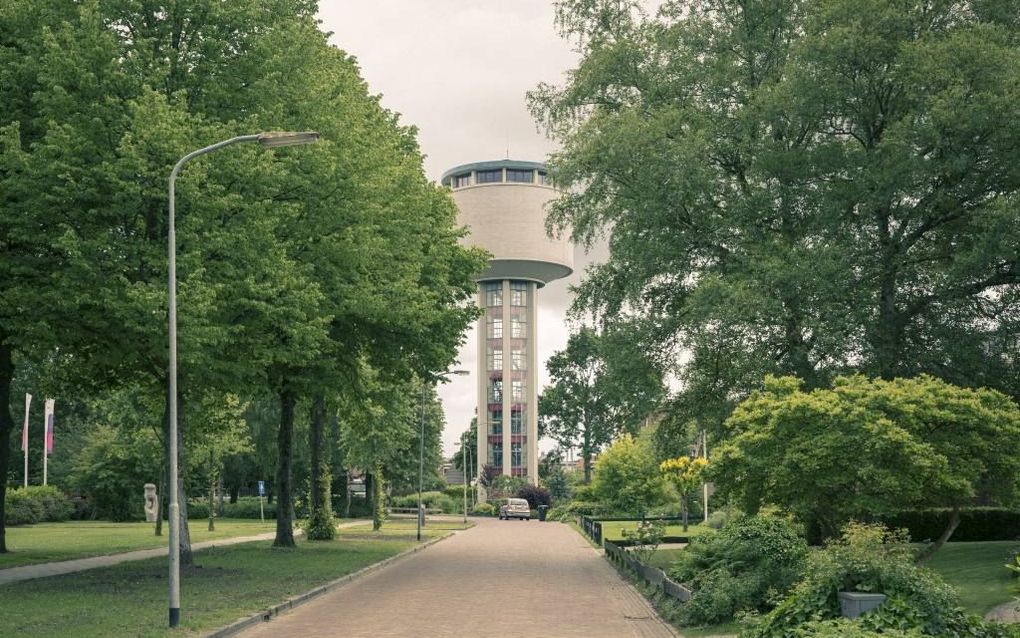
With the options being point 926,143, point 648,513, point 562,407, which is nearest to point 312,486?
point 926,143

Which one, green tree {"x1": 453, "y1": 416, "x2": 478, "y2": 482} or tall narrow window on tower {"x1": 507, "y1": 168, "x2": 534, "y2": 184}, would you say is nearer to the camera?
tall narrow window on tower {"x1": 507, "y1": 168, "x2": 534, "y2": 184}

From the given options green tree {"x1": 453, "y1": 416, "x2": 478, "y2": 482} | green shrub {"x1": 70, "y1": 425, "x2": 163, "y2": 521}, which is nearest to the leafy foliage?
green shrub {"x1": 70, "y1": 425, "x2": 163, "y2": 521}

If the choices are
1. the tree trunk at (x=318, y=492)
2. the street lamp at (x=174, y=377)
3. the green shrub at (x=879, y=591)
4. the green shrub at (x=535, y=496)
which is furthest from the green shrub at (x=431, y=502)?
the green shrub at (x=879, y=591)

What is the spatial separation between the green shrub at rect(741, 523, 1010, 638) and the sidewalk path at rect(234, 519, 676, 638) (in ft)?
14.9

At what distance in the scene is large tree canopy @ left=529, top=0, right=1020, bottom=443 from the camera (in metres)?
28.8

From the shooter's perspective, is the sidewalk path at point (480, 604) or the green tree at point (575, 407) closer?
the sidewalk path at point (480, 604)

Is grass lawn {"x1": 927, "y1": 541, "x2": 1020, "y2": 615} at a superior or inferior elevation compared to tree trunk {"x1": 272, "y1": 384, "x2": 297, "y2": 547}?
inferior

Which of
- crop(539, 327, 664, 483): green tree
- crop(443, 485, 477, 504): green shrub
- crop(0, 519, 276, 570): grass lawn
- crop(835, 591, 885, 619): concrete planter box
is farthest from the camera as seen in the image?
crop(539, 327, 664, 483): green tree

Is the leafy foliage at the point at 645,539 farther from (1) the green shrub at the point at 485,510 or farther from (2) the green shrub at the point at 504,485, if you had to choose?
(2) the green shrub at the point at 504,485

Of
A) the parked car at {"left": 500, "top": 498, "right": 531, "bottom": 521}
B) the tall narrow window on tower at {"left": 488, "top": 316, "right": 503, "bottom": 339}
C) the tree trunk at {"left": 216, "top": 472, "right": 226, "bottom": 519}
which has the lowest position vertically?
the parked car at {"left": 500, "top": 498, "right": 531, "bottom": 521}

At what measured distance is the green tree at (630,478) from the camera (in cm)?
7562

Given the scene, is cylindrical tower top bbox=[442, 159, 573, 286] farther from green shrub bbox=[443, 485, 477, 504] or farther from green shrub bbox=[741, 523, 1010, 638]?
green shrub bbox=[741, 523, 1010, 638]

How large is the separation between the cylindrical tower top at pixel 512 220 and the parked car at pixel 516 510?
24476 mm

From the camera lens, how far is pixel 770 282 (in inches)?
1142
